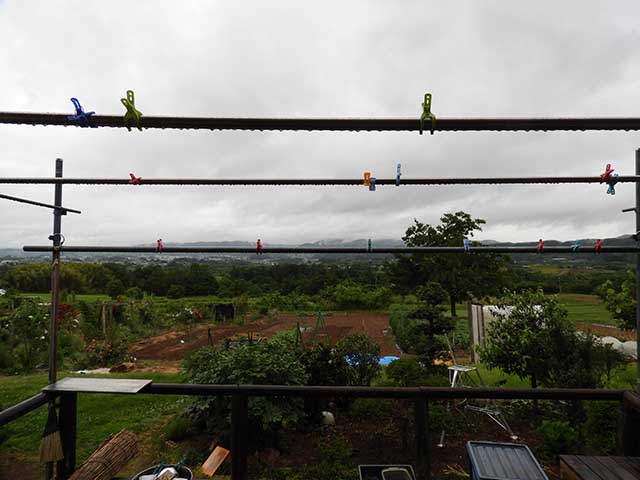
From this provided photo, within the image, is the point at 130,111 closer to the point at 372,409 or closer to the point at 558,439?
the point at 372,409

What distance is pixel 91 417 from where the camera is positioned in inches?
165

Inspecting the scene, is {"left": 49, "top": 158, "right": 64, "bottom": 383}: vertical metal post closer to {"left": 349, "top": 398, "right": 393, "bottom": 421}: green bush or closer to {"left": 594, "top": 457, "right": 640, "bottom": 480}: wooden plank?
{"left": 594, "top": 457, "right": 640, "bottom": 480}: wooden plank

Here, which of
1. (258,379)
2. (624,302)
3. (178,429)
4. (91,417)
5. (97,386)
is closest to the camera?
(97,386)

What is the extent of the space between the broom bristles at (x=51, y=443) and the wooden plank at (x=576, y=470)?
7.22 ft

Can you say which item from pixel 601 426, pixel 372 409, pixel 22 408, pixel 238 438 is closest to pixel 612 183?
pixel 238 438

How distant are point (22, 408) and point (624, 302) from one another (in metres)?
5.34

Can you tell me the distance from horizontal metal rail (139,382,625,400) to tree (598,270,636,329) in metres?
3.00

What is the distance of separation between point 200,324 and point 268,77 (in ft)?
32.5

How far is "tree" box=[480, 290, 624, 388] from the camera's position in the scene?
11.1ft

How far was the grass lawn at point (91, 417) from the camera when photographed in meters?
3.42

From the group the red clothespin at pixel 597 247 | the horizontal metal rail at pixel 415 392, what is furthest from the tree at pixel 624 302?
the red clothespin at pixel 597 247

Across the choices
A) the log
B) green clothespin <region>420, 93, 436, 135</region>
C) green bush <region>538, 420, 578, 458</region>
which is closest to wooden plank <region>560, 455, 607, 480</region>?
green clothespin <region>420, 93, 436, 135</region>

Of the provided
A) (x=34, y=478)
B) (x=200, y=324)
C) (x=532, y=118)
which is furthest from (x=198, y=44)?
(x=200, y=324)

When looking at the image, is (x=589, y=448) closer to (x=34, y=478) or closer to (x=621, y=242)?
(x=621, y=242)
